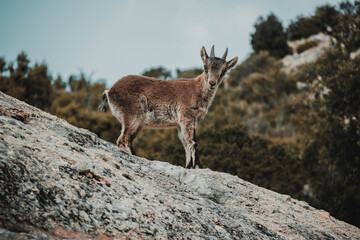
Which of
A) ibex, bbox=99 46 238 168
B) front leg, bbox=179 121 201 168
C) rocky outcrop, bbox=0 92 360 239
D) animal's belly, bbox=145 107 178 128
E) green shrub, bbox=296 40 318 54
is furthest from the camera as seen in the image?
green shrub, bbox=296 40 318 54

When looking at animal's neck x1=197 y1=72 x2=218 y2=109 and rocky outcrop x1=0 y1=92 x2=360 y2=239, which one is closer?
rocky outcrop x1=0 y1=92 x2=360 y2=239

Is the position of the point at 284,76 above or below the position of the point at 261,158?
above

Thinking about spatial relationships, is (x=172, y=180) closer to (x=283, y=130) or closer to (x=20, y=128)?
(x=20, y=128)

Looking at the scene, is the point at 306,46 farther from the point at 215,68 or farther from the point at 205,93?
the point at 215,68

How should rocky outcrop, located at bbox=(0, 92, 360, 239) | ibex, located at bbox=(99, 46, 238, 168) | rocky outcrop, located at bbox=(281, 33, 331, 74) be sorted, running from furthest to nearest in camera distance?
rocky outcrop, located at bbox=(281, 33, 331, 74) → ibex, located at bbox=(99, 46, 238, 168) → rocky outcrop, located at bbox=(0, 92, 360, 239)

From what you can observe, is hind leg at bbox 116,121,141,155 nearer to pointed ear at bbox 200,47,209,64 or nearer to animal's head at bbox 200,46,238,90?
animal's head at bbox 200,46,238,90

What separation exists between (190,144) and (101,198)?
202 inches

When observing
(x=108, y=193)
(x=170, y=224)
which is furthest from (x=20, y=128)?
(x=170, y=224)

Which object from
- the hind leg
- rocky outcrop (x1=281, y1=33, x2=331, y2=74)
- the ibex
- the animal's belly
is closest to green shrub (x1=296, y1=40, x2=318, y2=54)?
rocky outcrop (x1=281, y1=33, x2=331, y2=74)

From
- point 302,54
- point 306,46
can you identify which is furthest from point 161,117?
point 306,46

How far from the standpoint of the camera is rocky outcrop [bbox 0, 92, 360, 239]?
11.1 feet

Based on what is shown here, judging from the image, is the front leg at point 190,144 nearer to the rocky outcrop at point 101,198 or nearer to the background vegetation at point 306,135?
the rocky outcrop at point 101,198

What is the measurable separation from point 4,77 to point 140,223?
19541mm

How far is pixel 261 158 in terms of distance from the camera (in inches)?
894
